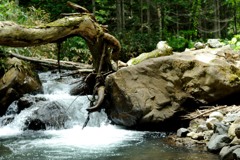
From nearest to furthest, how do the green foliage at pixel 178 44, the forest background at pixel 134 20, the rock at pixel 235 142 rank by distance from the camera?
1. the rock at pixel 235 142
2. the forest background at pixel 134 20
3. the green foliage at pixel 178 44

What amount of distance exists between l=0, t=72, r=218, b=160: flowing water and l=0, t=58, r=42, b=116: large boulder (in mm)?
268

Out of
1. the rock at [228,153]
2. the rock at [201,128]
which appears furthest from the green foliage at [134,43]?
the rock at [228,153]

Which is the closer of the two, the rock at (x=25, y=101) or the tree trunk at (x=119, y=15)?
the rock at (x=25, y=101)

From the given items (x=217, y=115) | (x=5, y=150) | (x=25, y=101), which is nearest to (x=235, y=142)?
(x=217, y=115)

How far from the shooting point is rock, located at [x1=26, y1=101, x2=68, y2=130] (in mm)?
9484

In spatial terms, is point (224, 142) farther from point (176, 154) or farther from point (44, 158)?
point (44, 158)

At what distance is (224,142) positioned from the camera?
6.09 metres

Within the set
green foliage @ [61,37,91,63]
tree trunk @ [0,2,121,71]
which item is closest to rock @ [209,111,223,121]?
tree trunk @ [0,2,121,71]

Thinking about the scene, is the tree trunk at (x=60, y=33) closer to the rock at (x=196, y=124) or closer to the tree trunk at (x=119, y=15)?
the rock at (x=196, y=124)

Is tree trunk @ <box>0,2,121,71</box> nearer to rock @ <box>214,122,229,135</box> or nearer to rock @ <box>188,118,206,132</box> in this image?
rock @ <box>188,118,206,132</box>

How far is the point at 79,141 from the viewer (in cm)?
764

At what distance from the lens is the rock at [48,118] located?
31.1 ft

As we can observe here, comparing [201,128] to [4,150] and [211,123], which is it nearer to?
[211,123]

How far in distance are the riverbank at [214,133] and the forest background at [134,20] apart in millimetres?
6881
